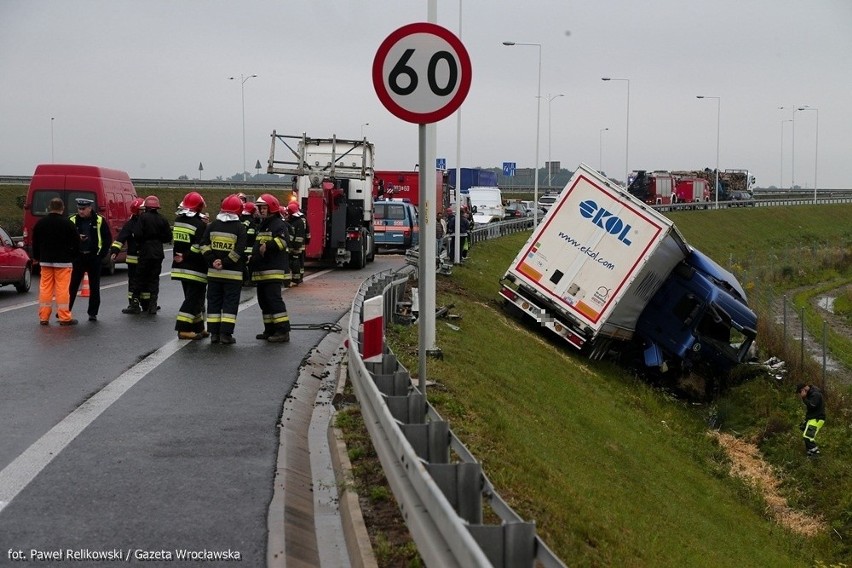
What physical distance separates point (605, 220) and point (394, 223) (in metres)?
16.4

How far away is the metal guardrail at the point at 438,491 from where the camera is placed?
464cm

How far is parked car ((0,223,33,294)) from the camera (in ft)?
69.5

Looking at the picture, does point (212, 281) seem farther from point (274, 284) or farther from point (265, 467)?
point (265, 467)

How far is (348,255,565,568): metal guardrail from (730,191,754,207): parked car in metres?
80.6

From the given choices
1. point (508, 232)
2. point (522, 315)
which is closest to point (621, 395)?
point (522, 315)

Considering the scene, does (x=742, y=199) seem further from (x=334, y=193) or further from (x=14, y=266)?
(x=14, y=266)

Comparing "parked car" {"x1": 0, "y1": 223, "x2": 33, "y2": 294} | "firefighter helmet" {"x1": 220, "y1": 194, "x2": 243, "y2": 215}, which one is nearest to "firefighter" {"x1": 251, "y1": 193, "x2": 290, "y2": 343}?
"firefighter helmet" {"x1": 220, "y1": 194, "x2": 243, "y2": 215}

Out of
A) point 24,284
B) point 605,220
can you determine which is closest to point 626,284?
point 605,220

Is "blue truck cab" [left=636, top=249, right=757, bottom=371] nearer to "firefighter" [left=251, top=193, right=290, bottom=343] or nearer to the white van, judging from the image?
"firefighter" [left=251, top=193, right=290, bottom=343]

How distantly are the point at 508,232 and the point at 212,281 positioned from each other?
3613 centimetres

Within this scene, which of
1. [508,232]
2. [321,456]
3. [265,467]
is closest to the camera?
[265,467]

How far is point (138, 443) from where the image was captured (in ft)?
28.0

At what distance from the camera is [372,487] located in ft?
23.6

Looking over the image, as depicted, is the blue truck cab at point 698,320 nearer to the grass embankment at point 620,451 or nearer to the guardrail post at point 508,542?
the grass embankment at point 620,451
